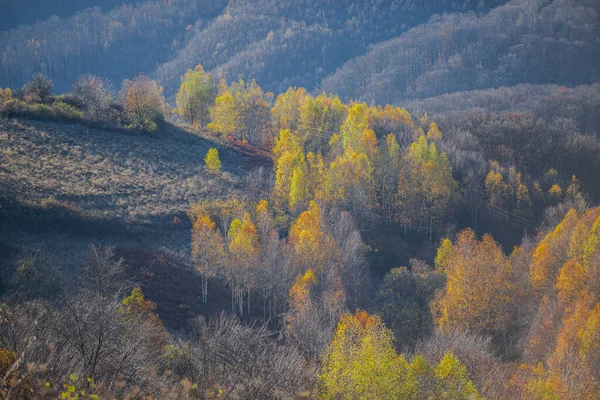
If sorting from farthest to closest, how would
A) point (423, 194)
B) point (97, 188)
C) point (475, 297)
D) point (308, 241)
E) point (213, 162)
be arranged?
point (423, 194), point (213, 162), point (97, 188), point (308, 241), point (475, 297)

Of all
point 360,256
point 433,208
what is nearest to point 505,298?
point 360,256

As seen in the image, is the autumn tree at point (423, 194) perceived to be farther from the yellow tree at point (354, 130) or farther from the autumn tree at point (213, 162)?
the autumn tree at point (213, 162)

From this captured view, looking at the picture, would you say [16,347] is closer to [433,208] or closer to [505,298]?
[505,298]

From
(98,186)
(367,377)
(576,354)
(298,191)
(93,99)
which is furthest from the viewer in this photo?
(93,99)

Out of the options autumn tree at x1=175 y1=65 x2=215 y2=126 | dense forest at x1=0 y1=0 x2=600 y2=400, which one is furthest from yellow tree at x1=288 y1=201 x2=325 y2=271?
autumn tree at x1=175 y1=65 x2=215 y2=126

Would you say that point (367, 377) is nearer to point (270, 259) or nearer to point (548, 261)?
point (270, 259)

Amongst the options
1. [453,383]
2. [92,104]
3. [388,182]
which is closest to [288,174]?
[388,182]

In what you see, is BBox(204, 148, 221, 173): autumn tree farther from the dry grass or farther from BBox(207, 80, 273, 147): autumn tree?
BBox(207, 80, 273, 147): autumn tree

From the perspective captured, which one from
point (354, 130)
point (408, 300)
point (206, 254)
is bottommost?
point (408, 300)

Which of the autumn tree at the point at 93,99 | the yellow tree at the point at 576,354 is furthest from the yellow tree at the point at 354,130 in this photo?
the yellow tree at the point at 576,354
